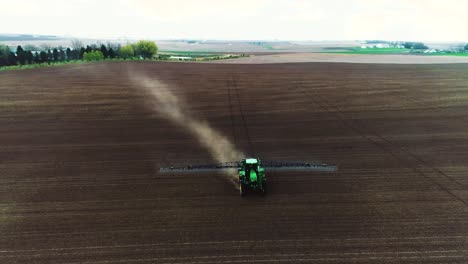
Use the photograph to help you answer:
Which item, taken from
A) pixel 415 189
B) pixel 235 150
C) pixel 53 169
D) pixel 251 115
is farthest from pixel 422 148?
pixel 53 169

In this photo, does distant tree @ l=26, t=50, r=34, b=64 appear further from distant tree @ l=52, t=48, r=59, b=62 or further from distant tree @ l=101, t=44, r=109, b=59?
distant tree @ l=101, t=44, r=109, b=59

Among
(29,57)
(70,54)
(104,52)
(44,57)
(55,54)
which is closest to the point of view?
(29,57)

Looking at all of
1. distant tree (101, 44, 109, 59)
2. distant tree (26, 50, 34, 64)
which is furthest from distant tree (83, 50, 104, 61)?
distant tree (26, 50, 34, 64)

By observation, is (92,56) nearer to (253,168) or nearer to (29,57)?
(29,57)

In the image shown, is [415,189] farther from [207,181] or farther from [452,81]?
[452,81]

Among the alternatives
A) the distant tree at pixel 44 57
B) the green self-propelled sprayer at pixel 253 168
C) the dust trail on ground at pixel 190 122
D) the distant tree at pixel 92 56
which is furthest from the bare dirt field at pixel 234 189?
the distant tree at pixel 92 56

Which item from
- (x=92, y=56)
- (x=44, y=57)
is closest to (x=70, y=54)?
(x=92, y=56)

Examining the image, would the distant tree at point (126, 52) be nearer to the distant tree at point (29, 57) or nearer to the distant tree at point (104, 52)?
the distant tree at point (104, 52)
